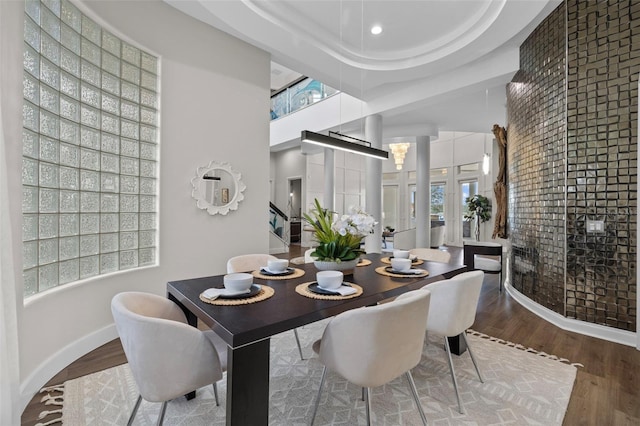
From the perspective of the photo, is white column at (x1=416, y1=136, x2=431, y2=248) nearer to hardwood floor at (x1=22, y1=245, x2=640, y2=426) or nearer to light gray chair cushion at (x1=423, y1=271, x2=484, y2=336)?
hardwood floor at (x1=22, y1=245, x2=640, y2=426)

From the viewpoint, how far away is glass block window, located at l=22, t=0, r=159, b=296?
6.53 feet

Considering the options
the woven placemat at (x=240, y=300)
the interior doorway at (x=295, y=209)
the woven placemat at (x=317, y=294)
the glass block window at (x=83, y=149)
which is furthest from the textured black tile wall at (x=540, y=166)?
the interior doorway at (x=295, y=209)

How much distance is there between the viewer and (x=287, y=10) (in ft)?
10.5

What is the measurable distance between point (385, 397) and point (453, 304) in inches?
27.8

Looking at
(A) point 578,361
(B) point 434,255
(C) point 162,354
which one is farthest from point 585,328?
(C) point 162,354

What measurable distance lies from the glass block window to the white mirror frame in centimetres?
40

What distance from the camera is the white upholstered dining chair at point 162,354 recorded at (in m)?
1.21

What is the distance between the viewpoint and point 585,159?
2.86 m

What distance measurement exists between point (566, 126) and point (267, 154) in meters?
3.18

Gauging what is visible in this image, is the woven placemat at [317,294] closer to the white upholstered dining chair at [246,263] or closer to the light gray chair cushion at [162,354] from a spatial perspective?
the light gray chair cushion at [162,354]

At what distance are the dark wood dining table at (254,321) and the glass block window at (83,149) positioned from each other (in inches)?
41.4

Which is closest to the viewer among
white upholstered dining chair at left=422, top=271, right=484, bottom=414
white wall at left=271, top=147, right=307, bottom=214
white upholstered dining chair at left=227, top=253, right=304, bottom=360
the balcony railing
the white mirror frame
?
white upholstered dining chair at left=422, top=271, right=484, bottom=414

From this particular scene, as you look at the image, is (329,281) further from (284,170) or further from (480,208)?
(284,170)

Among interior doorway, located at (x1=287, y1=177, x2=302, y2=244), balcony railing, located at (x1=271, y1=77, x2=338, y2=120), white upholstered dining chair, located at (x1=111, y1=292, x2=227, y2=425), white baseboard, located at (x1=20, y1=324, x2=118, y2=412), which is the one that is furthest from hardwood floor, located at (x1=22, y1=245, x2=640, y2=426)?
interior doorway, located at (x1=287, y1=177, x2=302, y2=244)
